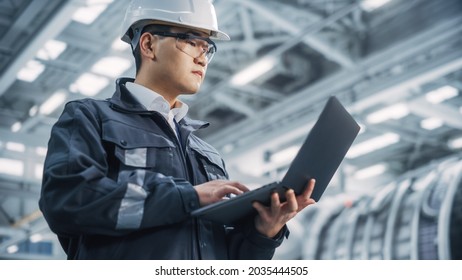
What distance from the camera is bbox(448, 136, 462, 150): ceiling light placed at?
9.74m

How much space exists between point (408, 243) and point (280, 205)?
3.88 m

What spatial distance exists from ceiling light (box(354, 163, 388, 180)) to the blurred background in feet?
5.75

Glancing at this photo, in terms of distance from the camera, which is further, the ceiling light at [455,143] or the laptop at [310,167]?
the ceiling light at [455,143]

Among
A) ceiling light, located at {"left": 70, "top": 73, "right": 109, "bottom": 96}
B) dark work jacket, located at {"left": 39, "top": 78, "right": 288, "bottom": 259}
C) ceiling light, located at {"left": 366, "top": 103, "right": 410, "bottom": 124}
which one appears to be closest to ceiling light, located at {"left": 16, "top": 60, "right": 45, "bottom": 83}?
ceiling light, located at {"left": 70, "top": 73, "right": 109, "bottom": 96}

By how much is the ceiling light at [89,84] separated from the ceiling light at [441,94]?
443 centimetres

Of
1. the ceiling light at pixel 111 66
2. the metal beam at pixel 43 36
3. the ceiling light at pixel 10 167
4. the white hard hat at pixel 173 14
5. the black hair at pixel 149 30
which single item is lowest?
the black hair at pixel 149 30

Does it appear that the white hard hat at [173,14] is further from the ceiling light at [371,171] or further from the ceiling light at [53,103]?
the ceiling light at [371,171]

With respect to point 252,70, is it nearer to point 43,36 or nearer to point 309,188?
point 43,36

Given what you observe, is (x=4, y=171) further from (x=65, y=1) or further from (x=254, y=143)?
(x=65, y=1)

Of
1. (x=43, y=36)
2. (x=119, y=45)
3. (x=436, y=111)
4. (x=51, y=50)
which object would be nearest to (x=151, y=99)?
(x=43, y=36)

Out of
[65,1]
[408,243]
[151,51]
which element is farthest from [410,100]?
[151,51]

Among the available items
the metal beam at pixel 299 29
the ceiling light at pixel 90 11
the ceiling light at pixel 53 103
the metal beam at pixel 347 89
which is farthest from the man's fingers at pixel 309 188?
the ceiling light at pixel 53 103

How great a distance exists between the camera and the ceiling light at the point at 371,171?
11.5m
